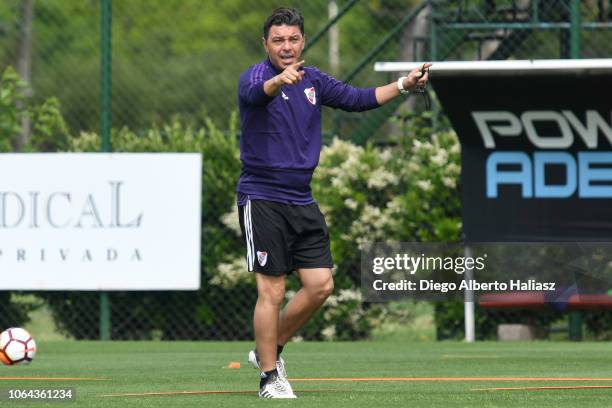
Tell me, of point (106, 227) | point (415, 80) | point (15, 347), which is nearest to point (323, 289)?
point (415, 80)

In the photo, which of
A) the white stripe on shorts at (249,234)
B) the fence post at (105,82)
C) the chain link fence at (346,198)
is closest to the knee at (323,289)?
the white stripe on shorts at (249,234)

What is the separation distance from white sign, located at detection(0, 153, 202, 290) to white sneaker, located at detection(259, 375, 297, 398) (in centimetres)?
582

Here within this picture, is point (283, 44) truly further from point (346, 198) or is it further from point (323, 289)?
point (346, 198)

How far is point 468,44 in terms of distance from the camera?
17.0 meters

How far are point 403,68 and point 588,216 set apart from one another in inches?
84.0

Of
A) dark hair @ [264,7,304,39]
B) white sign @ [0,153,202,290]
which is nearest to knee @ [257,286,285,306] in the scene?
dark hair @ [264,7,304,39]

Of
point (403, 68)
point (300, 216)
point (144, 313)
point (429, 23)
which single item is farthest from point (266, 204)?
point (429, 23)

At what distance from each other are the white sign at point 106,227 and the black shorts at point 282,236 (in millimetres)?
5561

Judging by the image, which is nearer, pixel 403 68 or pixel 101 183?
pixel 403 68

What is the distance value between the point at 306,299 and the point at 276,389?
564 millimetres

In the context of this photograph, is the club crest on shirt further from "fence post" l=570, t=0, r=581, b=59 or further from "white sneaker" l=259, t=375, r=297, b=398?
"fence post" l=570, t=0, r=581, b=59

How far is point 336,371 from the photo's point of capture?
9.42 metres

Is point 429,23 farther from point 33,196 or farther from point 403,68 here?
point 33,196

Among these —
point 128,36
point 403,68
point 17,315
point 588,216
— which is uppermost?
point 128,36
